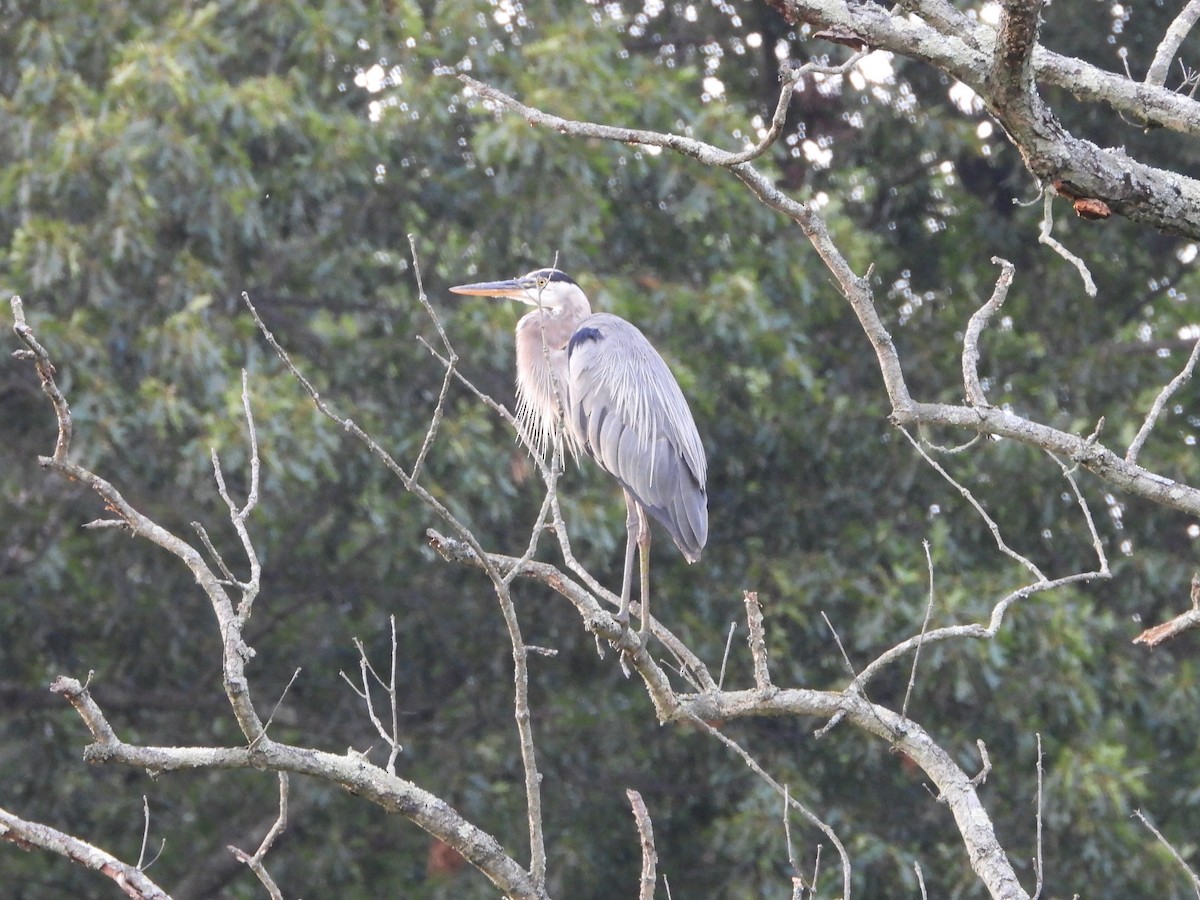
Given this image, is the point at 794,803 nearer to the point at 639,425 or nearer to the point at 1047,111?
the point at 1047,111

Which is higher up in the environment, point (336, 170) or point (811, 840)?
point (336, 170)

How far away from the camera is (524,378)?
5781 mm

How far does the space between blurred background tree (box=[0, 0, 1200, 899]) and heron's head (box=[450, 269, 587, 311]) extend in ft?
1.17

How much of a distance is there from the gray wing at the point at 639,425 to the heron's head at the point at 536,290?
419mm

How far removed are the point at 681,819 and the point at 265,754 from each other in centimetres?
584

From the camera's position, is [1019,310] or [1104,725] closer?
[1104,725]

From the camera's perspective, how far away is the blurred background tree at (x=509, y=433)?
6.07 m

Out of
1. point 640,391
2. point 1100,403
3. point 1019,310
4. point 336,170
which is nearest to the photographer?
point 640,391

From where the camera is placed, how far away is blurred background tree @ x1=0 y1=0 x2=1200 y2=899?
6074mm

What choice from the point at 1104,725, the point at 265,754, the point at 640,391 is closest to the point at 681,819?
the point at 1104,725

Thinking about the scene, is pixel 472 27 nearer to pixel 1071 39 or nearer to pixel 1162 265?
pixel 1071 39

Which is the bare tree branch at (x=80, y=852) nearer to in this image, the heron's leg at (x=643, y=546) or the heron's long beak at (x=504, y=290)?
the heron's leg at (x=643, y=546)

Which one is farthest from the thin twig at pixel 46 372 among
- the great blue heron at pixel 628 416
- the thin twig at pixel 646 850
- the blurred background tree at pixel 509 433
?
the blurred background tree at pixel 509 433

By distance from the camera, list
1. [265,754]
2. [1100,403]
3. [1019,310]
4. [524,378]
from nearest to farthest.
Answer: [265,754]
[524,378]
[1100,403]
[1019,310]
